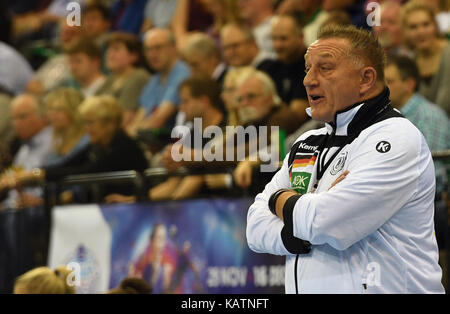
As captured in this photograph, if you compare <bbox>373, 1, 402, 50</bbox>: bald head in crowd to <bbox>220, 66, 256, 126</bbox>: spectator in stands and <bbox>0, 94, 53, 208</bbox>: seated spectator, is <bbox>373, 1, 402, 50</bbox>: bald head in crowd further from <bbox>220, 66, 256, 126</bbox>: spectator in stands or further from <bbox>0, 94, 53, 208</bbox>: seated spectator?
<bbox>0, 94, 53, 208</bbox>: seated spectator

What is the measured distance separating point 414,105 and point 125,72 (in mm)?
4810

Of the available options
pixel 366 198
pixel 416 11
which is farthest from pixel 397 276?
pixel 416 11

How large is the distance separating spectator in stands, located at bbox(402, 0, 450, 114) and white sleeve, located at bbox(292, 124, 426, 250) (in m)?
3.86

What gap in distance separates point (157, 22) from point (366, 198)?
8.02 meters

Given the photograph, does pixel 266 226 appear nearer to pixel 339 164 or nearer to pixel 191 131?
pixel 339 164

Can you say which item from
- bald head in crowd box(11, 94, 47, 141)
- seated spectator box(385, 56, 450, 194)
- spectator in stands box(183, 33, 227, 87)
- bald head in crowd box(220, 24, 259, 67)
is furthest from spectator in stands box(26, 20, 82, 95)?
seated spectator box(385, 56, 450, 194)

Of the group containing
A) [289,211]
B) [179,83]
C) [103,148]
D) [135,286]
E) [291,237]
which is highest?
[179,83]

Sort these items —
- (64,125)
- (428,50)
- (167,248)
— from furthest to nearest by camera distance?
(64,125)
(428,50)
(167,248)

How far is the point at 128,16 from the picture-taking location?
11594 millimetres

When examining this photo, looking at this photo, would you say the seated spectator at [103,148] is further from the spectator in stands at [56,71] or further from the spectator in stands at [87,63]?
the spectator in stands at [56,71]

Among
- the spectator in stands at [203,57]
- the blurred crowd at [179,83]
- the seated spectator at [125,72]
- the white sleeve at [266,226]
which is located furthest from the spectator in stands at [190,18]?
the white sleeve at [266,226]

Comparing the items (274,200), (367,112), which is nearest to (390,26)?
(367,112)

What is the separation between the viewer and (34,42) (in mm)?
12758

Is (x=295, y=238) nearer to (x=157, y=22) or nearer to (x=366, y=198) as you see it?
(x=366, y=198)
